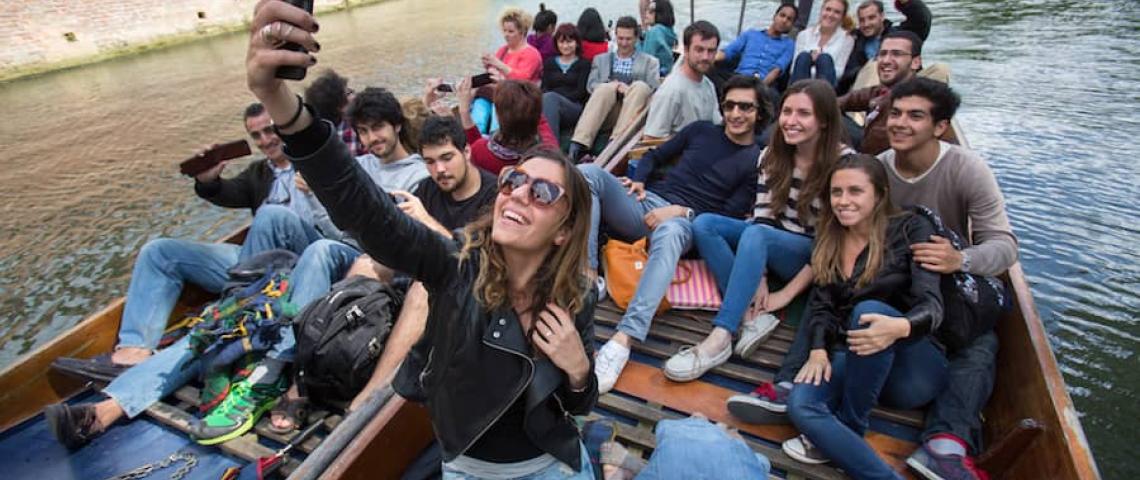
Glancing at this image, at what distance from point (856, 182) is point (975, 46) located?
410 inches

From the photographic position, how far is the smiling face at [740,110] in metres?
2.85

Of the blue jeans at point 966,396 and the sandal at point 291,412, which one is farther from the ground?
the blue jeans at point 966,396

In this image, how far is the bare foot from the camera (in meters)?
2.53

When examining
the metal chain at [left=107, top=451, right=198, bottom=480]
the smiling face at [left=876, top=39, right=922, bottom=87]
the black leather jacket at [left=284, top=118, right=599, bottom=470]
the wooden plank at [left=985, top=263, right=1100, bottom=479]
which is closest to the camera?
the black leather jacket at [left=284, top=118, right=599, bottom=470]

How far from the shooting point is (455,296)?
1248 mm

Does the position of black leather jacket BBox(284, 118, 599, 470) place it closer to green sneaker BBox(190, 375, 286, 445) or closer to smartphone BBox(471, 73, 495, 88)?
green sneaker BBox(190, 375, 286, 445)

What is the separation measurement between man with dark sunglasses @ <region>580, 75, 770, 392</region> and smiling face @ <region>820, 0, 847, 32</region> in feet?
8.51

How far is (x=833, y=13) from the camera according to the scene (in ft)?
16.3

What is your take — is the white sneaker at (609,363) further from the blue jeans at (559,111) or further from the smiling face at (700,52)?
the blue jeans at (559,111)

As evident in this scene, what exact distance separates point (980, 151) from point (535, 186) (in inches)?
243

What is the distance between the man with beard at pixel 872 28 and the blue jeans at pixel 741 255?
318 centimetres

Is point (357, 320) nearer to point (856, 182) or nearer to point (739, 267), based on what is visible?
point (739, 267)

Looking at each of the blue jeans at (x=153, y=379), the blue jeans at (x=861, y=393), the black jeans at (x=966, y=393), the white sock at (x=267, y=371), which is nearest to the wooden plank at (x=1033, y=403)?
the black jeans at (x=966, y=393)

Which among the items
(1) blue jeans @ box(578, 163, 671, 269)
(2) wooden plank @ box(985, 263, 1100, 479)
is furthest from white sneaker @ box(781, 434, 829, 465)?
(1) blue jeans @ box(578, 163, 671, 269)
